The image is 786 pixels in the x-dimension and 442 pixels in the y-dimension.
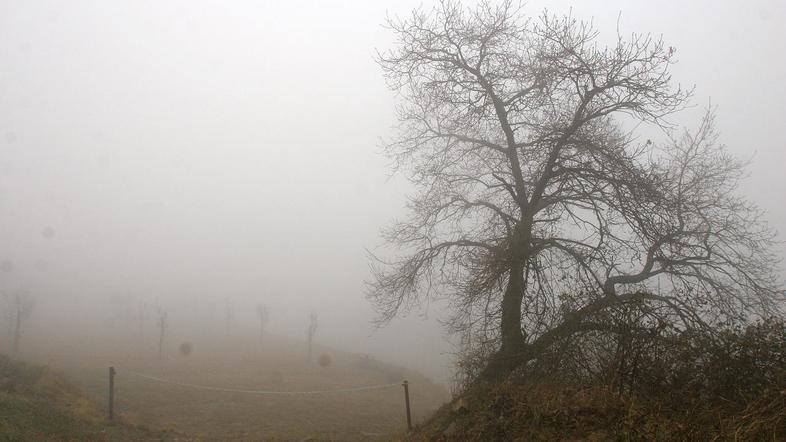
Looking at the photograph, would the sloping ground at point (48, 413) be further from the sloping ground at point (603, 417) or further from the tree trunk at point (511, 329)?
the tree trunk at point (511, 329)

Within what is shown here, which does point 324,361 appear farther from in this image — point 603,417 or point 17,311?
point 603,417

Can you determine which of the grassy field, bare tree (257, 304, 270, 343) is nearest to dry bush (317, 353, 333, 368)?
the grassy field

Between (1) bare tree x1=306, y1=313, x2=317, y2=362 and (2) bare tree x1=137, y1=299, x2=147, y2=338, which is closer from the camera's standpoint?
(1) bare tree x1=306, y1=313, x2=317, y2=362

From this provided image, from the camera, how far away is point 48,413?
11023 millimetres

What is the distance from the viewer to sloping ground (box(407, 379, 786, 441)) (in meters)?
4.32

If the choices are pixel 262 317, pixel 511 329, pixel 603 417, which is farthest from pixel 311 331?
Answer: pixel 603 417

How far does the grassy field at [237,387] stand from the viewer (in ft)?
51.4

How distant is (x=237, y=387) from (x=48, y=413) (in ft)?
56.5

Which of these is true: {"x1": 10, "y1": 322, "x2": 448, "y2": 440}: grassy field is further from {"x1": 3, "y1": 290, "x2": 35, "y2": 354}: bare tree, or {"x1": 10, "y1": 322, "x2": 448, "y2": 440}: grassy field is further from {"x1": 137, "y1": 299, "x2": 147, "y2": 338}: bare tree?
{"x1": 3, "y1": 290, "x2": 35, "y2": 354}: bare tree

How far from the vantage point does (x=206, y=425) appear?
617 inches

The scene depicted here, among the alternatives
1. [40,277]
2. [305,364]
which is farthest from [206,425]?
[40,277]

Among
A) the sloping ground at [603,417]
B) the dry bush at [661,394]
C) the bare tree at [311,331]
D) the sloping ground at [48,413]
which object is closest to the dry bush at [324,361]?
the bare tree at [311,331]

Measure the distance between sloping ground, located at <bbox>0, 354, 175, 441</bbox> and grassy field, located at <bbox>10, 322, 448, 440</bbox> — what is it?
1293 mm

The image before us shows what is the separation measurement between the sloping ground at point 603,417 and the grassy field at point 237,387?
442 cm
